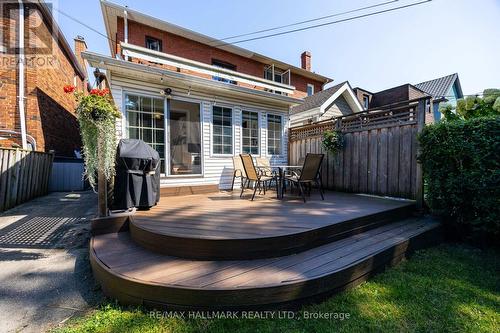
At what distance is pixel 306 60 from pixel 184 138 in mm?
11960

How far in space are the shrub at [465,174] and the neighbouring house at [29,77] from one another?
31.3 ft

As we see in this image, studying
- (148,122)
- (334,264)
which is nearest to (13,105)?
(148,122)

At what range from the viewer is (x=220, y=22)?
9047 millimetres

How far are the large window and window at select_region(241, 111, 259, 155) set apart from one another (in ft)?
7.23

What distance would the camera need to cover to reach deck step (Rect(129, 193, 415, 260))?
223cm

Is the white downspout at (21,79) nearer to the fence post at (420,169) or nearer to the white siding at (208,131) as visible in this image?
the white siding at (208,131)

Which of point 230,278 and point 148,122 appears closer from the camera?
point 230,278

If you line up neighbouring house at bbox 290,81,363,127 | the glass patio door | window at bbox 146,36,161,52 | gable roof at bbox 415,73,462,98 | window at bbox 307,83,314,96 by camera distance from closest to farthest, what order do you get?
the glass patio door
window at bbox 146,36,161,52
neighbouring house at bbox 290,81,363,127
window at bbox 307,83,314,96
gable roof at bbox 415,73,462,98

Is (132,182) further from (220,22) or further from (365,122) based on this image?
(220,22)

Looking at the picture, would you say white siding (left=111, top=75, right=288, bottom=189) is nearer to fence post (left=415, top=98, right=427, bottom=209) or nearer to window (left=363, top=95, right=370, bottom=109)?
fence post (left=415, top=98, right=427, bottom=209)

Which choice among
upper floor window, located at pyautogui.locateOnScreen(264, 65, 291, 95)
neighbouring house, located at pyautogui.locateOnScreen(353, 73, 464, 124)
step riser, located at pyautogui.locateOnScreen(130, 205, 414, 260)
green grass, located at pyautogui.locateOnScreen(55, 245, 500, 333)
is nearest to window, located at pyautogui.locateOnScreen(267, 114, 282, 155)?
step riser, located at pyautogui.locateOnScreen(130, 205, 414, 260)

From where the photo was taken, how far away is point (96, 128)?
3.00 meters

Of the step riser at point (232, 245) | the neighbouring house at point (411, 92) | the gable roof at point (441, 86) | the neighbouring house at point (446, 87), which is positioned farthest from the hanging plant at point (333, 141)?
the neighbouring house at point (446, 87)

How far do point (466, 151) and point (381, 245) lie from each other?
2027mm
